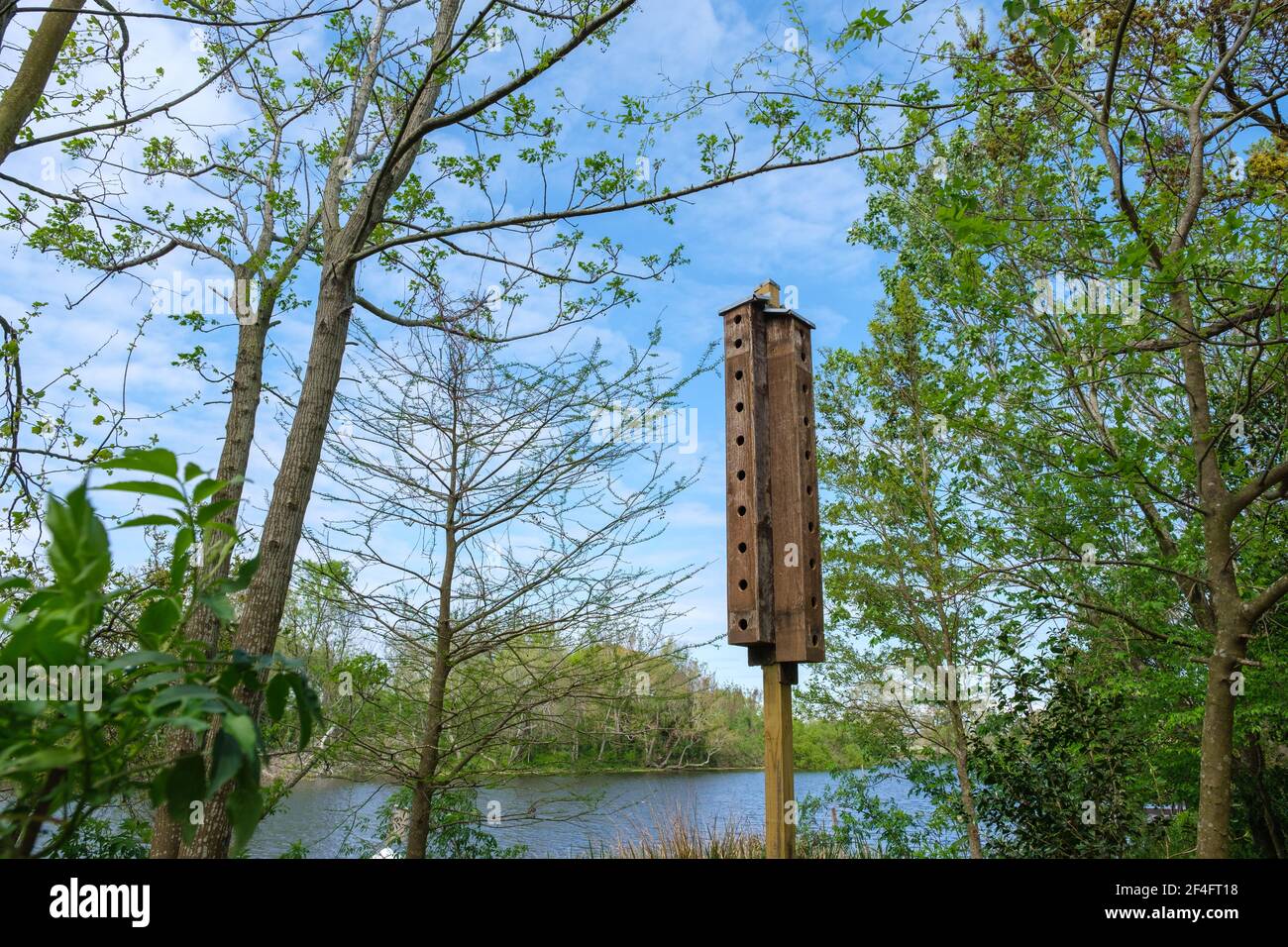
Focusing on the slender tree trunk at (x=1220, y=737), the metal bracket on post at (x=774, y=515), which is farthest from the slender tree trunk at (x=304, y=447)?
the slender tree trunk at (x=1220, y=737)

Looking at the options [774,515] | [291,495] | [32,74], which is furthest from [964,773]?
[32,74]

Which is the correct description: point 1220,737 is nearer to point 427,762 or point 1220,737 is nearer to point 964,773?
point 964,773

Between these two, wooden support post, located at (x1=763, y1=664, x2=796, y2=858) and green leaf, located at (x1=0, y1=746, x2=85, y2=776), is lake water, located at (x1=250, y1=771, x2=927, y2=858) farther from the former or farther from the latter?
green leaf, located at (x1=0, y1=746, x2=85, y2=776)

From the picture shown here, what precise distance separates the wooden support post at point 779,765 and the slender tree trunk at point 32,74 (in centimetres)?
435

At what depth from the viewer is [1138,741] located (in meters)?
7.63

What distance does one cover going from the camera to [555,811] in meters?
5.95

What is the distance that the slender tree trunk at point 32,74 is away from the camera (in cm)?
419

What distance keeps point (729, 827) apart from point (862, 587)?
3.42 m

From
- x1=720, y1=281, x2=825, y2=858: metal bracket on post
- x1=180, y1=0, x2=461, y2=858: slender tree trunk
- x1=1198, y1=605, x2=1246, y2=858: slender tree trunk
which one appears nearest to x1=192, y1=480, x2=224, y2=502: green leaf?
x1=720, y1=281, x2=825, y2=858: metal bracket on post

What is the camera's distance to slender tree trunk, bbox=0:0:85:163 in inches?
165

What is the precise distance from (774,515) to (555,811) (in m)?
3.35

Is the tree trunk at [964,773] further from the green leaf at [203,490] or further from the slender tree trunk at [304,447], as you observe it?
the green leaf at [203,490]

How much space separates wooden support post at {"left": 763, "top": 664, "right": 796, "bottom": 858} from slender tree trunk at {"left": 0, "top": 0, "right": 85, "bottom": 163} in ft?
14.3
